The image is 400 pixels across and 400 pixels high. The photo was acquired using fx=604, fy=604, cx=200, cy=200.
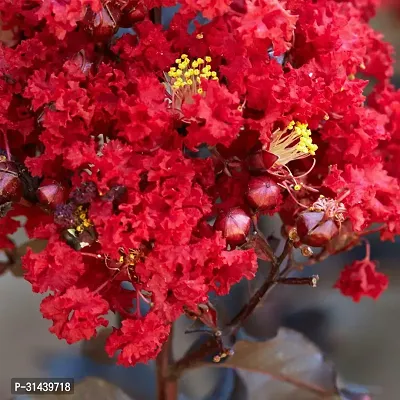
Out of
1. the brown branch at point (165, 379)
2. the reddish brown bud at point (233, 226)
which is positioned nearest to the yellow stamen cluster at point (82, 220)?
the reddish brown bud at point (233, 226)

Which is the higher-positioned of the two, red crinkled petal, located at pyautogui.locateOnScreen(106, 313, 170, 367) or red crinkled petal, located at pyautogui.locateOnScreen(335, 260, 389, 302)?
red crinkled petal, located at pyautogui.locateOnScreen(106, 313, 170, 367)

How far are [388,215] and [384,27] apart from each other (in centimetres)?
48

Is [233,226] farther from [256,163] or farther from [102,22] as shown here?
[102,22]

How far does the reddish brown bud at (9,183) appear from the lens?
55 centimetres

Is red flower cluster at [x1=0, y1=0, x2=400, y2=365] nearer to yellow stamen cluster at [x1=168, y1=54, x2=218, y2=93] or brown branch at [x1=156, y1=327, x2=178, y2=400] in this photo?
yellow stamen cluster at [x1=168, y1=54, x2=218, y2=93]

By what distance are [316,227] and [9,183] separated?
0.93 ft

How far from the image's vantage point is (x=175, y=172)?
0.52 meters

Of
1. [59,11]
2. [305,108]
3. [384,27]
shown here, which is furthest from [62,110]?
[384,27]

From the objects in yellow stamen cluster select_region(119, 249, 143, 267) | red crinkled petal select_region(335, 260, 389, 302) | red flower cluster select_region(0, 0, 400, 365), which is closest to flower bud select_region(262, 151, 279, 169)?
red flower cluster select_region(0, 0, 400, 365)

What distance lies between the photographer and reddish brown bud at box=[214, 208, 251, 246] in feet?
1.78

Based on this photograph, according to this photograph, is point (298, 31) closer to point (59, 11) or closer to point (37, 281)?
point (59, 11)

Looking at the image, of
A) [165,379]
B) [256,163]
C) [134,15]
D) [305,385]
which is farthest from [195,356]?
[134,15]

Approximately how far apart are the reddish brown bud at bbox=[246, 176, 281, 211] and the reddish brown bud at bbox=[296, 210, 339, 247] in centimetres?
3

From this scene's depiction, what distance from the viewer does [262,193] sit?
1.79 feet
